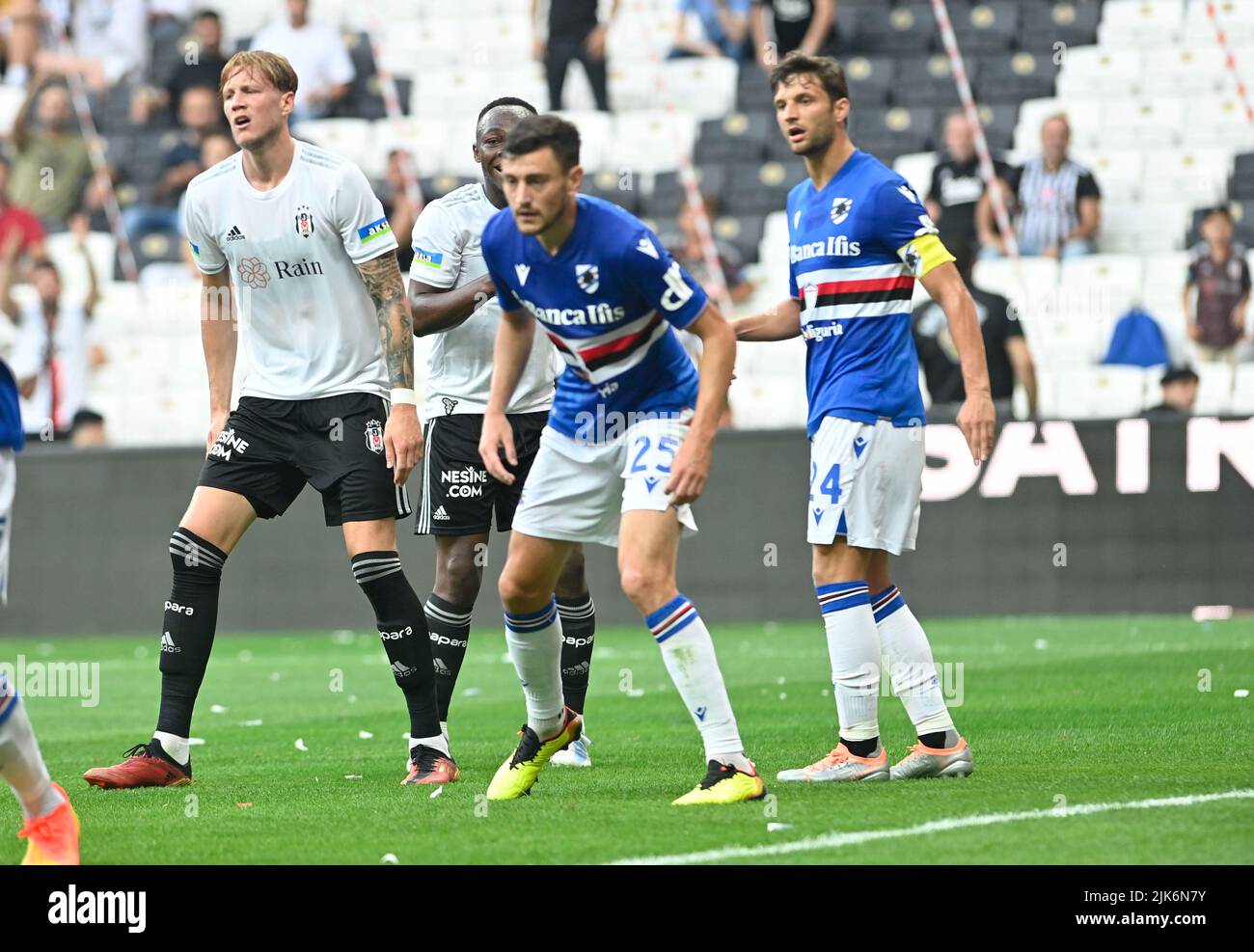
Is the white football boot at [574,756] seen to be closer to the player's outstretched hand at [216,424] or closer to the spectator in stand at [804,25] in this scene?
the player's outstretched hand at [216,424]

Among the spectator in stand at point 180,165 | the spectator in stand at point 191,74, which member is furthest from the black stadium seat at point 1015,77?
the spectator in stand at point 191,74

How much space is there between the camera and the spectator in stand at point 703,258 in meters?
17.2

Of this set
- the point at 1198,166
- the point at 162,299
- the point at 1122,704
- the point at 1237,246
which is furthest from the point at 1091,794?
the point at 162,299

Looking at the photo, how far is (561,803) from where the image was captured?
632 centimetres

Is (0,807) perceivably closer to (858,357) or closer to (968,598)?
(858,357)

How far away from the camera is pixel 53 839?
17.2 feet

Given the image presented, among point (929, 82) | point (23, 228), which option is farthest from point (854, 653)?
point (23, 228)

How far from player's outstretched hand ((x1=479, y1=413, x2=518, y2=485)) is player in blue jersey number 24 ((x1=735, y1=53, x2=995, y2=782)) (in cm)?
106

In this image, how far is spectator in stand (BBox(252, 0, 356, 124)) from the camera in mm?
19688

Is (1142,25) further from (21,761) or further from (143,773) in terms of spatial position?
(21,761)

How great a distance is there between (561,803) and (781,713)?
10.1ft

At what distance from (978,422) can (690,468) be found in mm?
1119

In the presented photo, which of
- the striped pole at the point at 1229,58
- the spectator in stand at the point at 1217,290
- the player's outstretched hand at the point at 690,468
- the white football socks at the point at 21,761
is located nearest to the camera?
the white football socks at the point at 21,761

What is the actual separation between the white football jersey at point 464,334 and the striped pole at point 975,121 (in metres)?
8.76
